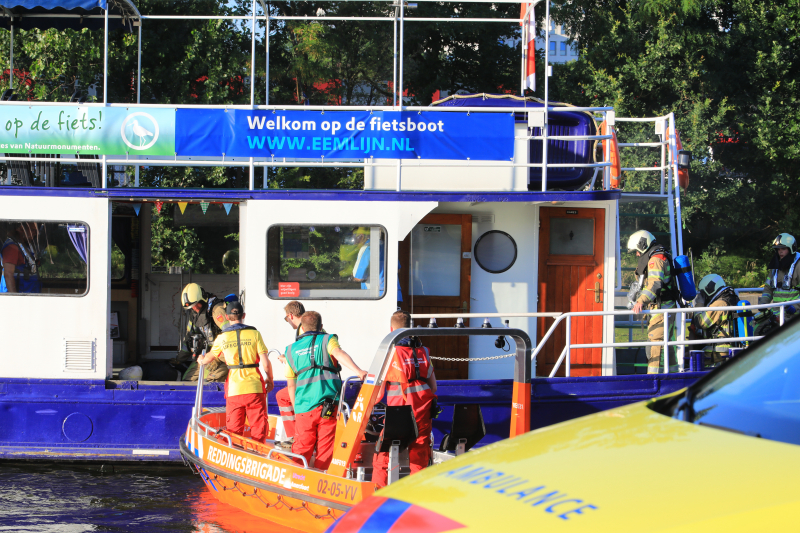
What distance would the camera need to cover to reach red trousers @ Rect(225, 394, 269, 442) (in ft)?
20.9

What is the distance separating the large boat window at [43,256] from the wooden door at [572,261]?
15.7 feet

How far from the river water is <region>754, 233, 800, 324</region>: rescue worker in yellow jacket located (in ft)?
20.3

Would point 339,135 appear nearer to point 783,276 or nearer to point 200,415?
point 200,415

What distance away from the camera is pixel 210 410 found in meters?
7.03

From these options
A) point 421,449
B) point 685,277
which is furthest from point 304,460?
point 685,277

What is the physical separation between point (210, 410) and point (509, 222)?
3.71m

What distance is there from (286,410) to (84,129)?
11.8 ft

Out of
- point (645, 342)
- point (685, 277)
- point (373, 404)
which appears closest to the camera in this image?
point (373, 404)

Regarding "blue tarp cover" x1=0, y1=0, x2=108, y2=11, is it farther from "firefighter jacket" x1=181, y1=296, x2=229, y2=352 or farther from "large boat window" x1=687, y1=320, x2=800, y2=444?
"large boat window" x1=687, y1=320, x2=800, y2=444

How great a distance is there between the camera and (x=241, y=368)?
6332mm

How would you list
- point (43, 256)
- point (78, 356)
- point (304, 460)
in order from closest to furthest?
point (304, 460)
point (78, 356)
point (43, 256)

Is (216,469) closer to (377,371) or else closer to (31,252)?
(377,371)

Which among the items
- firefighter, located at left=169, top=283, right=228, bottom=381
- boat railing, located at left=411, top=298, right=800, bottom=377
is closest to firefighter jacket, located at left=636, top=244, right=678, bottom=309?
boat railing, located at left=411, top=298, right=800, bottom=377

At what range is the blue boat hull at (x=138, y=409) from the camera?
272 inches
